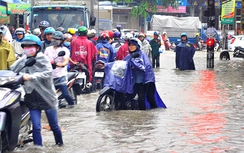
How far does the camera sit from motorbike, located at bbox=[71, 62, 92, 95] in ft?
46.6

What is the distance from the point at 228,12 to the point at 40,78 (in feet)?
120

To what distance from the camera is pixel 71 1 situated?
23.4 meters

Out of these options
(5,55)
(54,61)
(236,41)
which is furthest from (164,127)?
(236,41)

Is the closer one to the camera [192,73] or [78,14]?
[78,14]

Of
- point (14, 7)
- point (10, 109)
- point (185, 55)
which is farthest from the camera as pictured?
point (14, 7)

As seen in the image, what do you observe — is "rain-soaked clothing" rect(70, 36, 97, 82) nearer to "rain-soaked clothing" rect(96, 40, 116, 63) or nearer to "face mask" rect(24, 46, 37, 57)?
"rain-soaked clothing" rect(96, 40, 116, 63)

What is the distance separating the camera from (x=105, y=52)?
16.9m

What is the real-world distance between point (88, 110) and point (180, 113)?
1738 millimetres

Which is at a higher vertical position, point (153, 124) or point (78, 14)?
point (78, 14)

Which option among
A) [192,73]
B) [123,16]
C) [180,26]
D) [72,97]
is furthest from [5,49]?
[123,16]

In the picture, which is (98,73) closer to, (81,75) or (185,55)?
(81,75)

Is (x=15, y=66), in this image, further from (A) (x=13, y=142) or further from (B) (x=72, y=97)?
(B) (x=72, y=97)

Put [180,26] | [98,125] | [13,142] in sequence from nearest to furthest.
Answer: [13,142] → [98,125] → [180,26]

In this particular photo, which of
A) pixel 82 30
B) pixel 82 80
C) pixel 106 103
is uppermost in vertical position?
pixel 82 30
